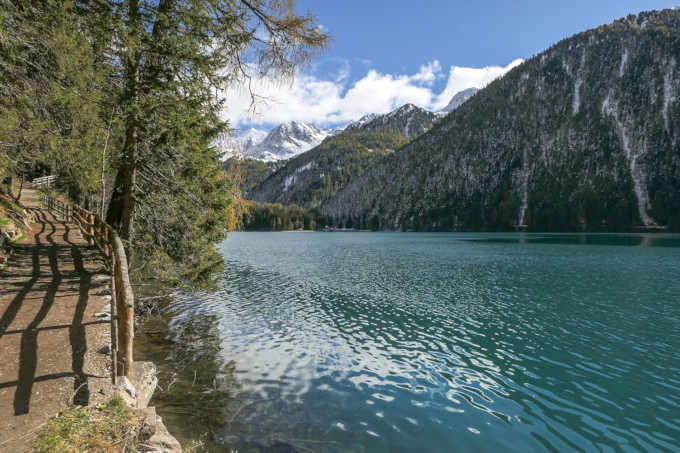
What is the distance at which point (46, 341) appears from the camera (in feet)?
24.9

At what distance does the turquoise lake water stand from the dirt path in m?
2.64

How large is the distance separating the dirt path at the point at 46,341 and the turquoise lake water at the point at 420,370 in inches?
104

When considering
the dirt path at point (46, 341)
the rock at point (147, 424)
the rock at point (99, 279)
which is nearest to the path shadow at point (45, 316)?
the dirt path at point (46, 341)

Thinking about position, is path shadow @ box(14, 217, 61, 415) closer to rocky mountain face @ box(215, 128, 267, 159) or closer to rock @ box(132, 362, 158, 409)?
rock @ box(132, 362, 158, 409)

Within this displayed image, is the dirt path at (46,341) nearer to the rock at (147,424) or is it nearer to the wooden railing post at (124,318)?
the wooden railing post at (124,318)

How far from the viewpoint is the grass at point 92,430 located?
4.23 metres

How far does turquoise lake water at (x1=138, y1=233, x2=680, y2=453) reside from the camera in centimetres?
823

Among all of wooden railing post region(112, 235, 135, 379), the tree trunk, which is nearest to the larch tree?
the tree trunk

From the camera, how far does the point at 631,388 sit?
1061 centimetres

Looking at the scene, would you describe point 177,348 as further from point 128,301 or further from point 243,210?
point 128,301

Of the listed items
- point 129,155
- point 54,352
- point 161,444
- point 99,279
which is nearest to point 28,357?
point 54,352

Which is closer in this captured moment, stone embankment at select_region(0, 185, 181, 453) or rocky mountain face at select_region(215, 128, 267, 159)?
stone embankment at select_region(0, 185, 181, 453)

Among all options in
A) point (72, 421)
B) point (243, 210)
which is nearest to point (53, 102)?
point (243, 210)

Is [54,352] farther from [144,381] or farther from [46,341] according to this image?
[144,381]
